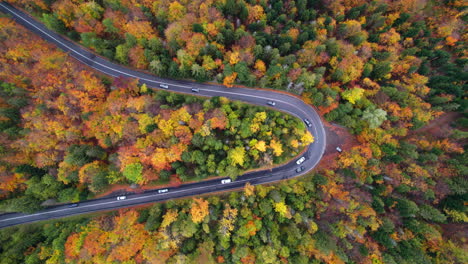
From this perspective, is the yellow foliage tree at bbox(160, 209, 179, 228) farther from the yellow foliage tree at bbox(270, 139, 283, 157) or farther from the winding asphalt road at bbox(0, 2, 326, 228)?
the yellow foliage tree at bbox(270, 139, 283, 157)

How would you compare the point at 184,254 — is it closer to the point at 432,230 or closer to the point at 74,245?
the point at 74,245

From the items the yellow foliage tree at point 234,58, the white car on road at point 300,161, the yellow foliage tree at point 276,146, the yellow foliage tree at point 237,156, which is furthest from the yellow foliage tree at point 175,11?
the white car on road at point 300,161

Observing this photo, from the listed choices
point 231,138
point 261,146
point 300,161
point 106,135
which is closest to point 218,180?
point 231,138

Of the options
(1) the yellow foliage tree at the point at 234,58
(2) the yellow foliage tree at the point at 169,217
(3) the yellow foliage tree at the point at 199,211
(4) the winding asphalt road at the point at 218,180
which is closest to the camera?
(3) the yellow foliage tree at the point at 199,211

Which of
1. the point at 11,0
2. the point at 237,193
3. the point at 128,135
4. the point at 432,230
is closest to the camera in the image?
the point at 432,230

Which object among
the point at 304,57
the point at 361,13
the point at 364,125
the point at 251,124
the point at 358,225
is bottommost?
the point at 358,225

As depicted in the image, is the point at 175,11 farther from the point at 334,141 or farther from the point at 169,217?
the point at 334,141

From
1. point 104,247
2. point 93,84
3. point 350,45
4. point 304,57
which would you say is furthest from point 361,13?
point 104,247

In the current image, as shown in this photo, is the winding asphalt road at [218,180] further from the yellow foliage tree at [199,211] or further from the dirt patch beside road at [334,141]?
the yellow foliage tree at [199,211]

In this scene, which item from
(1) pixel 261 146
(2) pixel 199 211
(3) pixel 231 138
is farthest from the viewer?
(3) pixel 231 138
